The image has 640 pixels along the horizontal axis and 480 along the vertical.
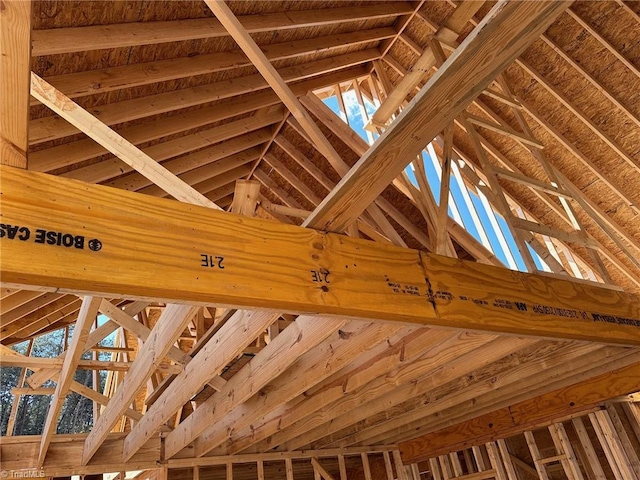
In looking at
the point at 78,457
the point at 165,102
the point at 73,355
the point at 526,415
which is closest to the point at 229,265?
the point at 73,355

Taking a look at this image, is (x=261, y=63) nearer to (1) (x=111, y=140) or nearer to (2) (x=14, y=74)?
(1) (x=111, y=140)

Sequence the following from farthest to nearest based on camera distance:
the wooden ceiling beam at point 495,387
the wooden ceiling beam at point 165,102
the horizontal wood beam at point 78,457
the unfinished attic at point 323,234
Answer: the horizontal wood beam at point 78,457 → the wooden ceiling beam at point 495,387 → the wooden ceiling beam at point 165,102 → the unfinished attic at point 323,234

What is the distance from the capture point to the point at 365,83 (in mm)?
7285

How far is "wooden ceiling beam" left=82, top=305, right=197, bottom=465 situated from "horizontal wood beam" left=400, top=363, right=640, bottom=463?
14.7 ft

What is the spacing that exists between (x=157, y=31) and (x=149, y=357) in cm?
225

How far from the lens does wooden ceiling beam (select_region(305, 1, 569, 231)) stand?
2.02 m

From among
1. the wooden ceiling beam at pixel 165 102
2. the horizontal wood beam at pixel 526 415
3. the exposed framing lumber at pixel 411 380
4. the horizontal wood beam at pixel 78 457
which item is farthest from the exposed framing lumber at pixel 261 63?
the horizontal wood beam at pixel 78 457

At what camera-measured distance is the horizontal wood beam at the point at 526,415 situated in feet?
17.2

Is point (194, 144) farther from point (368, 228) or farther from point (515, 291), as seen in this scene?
point (515, 291)

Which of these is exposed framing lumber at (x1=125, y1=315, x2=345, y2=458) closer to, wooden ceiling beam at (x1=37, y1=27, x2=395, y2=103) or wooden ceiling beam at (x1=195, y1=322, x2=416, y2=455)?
wooden ceiling beam at (x1=195, y1=322, x2=416, y2=455)

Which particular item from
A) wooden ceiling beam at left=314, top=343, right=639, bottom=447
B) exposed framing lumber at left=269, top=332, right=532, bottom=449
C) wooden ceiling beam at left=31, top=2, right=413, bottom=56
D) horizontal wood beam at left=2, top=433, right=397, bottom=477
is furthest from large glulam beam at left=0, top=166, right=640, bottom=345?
horizontal wood beam at left=2, top=433, right=397, bottom=477

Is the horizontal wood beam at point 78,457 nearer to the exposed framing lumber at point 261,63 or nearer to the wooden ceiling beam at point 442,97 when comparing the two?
the exposed framing lumber at point 261,63

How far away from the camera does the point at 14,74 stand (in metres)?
1.63

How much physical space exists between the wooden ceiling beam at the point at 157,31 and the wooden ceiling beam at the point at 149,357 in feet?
5.50
